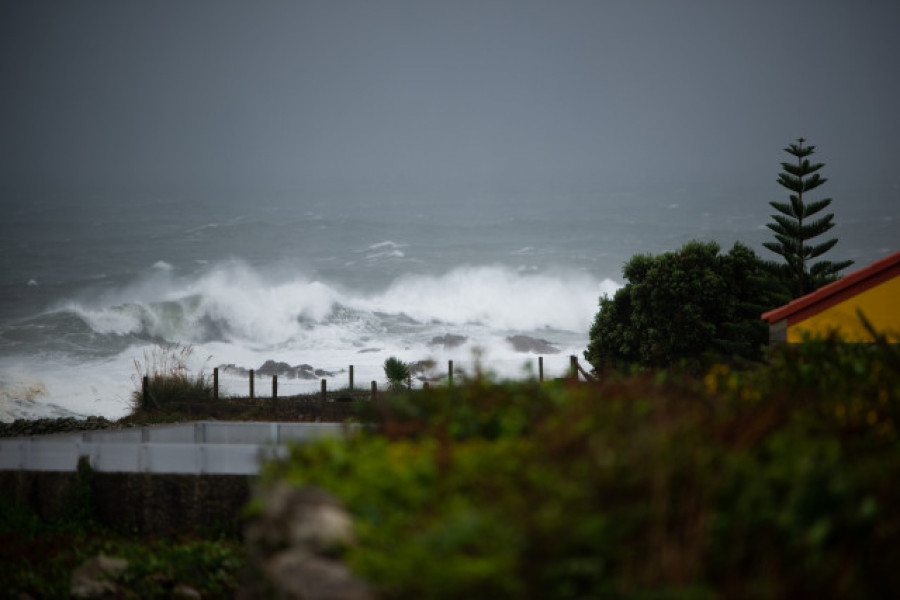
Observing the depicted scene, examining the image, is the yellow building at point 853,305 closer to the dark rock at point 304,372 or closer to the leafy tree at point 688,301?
the leafy tree at point 688,301

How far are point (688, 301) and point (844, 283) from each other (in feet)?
41.8

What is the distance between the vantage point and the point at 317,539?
3883 mm

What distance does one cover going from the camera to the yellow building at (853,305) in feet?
43.1

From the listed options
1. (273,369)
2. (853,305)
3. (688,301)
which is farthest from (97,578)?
(273,369)

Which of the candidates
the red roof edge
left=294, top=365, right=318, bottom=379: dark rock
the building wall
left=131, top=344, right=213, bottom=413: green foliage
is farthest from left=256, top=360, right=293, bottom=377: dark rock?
the building wall

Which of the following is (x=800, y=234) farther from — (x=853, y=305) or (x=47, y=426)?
(x=47, y=426)

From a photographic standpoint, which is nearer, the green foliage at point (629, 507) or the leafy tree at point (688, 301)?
the green foliage at point (629, 507)

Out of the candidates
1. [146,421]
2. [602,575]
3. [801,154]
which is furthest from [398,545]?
[801,154]

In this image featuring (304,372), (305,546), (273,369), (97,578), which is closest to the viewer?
(305,546)

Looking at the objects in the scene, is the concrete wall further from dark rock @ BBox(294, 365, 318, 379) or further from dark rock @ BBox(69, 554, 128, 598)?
dark rock @ BBox(294, 365, 318, 379)

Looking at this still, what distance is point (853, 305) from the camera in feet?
44.0

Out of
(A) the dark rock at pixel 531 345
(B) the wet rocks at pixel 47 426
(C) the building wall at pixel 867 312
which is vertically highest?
(A) the dark rock at pixel 531 345

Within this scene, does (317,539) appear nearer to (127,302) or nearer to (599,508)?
(599,508)

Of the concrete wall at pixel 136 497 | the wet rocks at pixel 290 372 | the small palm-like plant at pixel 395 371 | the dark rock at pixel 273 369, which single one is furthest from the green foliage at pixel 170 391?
the dark rock at pixel 273 369
